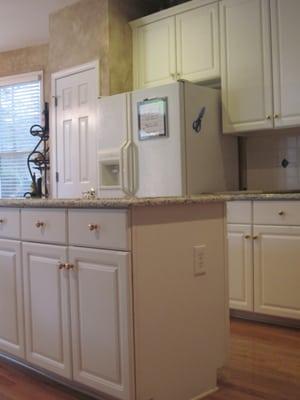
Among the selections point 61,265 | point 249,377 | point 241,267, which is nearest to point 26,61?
point 241,267

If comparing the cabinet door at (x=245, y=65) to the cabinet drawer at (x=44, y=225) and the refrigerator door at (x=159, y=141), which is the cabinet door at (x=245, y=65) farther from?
the cabinet drawer at (x=44, y=225)

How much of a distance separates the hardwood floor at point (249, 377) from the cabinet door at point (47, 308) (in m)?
0.12

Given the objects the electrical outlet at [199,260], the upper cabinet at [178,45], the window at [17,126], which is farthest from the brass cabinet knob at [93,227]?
the window at [17,126]

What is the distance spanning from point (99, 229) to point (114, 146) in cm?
197

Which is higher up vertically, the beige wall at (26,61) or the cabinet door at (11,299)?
the beige wall at (26,61)

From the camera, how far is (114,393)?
1801mm

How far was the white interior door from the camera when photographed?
408cm

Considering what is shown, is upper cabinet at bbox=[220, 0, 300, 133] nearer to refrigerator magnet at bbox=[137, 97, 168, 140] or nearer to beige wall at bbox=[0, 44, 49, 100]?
refrigerator magnet at bbox=[137, 97, 168, 140]

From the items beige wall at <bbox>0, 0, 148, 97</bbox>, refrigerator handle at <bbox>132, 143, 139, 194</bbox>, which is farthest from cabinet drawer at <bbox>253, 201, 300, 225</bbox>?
beige wall at <bbox>0, 0, 148, 97</bbox>

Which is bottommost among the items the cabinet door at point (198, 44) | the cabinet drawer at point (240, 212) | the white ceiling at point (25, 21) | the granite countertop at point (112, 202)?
the cabinet drawer at point (240, 212)

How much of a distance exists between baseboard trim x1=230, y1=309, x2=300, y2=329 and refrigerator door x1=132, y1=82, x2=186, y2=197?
0.94 m

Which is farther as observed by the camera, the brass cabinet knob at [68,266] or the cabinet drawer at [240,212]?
the cabinet drawer at [240,212]

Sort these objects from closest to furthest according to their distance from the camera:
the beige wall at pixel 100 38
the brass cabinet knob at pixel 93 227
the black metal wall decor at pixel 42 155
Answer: the brass cabinet knob at pixel 93 227 → the beige wall at pixel 100 38 → the black metal wall decor at pixel 42 155

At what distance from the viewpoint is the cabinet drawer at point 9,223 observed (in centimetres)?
230
